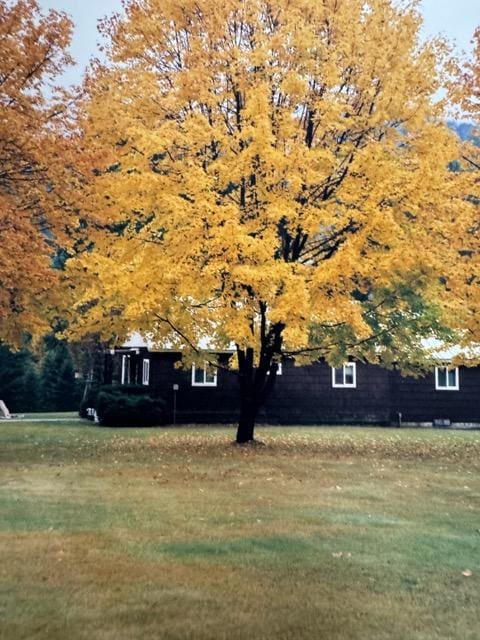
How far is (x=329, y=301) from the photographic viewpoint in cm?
1708

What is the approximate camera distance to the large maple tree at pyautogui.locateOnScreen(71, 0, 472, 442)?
16.5 meters

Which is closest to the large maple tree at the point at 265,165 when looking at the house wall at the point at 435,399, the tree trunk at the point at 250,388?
the tree trunk at the point at 250,388

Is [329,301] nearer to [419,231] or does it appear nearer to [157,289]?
[419,231]

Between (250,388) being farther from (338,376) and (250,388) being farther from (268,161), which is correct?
(338,376)

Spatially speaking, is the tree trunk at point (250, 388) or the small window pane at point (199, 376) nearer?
the tree trunk at point (250, 388)

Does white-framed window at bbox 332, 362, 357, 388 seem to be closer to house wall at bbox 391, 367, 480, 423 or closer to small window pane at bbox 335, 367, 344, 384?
small window pane at bbox 335, 367, 344, 384

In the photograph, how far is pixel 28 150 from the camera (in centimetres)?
1599

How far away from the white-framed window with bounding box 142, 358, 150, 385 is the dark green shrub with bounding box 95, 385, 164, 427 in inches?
75.3

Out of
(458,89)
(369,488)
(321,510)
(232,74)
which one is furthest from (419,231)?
(321,510)

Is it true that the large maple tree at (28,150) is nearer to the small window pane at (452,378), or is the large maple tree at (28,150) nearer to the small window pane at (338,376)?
the small window pane at (338,376)

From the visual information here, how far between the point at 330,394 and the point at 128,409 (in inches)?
362

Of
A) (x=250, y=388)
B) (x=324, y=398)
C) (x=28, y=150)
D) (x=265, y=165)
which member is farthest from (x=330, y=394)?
(x=28, y=150)

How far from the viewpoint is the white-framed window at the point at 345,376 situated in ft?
110

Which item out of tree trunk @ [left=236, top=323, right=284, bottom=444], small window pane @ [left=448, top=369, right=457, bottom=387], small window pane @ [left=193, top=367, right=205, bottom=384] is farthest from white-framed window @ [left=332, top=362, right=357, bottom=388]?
tree trunk @ [left=236, top=323, right=284, bottom=444]
